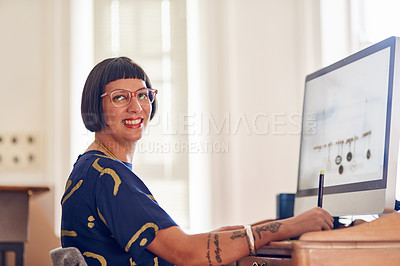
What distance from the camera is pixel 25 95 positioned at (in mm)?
3795

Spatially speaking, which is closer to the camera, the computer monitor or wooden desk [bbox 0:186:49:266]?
the computer monitor

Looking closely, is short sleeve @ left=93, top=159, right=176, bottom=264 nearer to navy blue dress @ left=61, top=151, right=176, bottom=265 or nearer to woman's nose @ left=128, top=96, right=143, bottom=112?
navy blue dress @ left=61, top=151, right=176, bottom=265

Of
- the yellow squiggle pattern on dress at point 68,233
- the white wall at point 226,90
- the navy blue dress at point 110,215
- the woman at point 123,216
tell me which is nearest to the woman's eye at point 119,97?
the woman at point 123,216

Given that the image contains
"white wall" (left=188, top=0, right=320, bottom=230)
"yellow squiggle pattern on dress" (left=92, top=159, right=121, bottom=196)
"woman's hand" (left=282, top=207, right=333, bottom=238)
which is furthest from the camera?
"white wall" (left=188, top=0, right=320, bottom=230)

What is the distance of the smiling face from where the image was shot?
174cm

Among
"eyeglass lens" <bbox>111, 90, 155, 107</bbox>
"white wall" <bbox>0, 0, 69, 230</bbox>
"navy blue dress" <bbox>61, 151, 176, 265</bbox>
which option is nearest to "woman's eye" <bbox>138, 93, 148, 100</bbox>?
"eyeglass lens" <bbox>111, 90, 155, 107</bbox>

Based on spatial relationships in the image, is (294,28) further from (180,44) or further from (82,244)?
(82,244)

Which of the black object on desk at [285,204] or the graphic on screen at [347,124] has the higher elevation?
the graphic on screen at [347,124]

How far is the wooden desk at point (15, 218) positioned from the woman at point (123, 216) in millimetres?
1595

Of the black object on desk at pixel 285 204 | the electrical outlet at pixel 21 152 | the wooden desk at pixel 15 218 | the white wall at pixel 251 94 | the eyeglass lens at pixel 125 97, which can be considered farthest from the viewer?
the electrical outlet at pixel 21 152

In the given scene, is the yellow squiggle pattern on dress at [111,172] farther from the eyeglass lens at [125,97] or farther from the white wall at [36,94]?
the white wall at [36,94]

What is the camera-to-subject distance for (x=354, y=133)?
168cm

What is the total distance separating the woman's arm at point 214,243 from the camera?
53.9 inches

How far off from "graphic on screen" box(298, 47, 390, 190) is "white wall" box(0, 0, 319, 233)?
150cm
